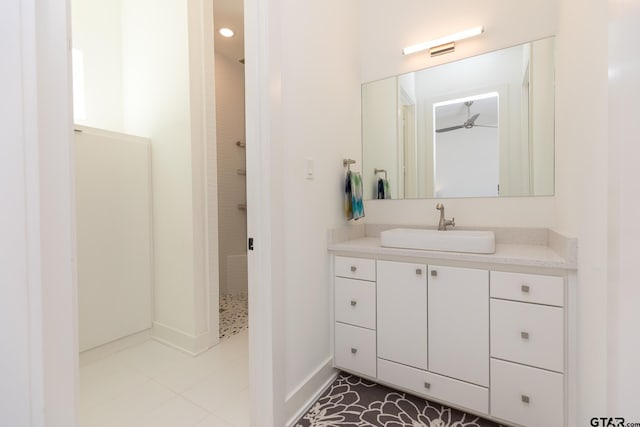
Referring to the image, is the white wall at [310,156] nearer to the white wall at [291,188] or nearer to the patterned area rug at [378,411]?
the white wall at [291,188]

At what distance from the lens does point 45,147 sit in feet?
2.09

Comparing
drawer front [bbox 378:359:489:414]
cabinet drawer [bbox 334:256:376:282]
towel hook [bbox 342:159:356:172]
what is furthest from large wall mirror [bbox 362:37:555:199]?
drawer front [bbox 378:359:489:414]

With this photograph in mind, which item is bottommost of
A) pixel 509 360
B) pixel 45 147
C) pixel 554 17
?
pixel 509 360

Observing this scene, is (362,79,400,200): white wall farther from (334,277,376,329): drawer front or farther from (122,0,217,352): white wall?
(122,0,217,352): white wall

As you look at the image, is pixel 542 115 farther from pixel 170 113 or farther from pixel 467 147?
pixel 170 113

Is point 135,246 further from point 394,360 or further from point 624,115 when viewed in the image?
point 624,115

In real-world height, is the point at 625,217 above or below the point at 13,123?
below

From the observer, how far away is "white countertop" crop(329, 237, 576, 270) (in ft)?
3.88

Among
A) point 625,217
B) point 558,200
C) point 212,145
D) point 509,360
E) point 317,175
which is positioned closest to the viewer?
point 625,217

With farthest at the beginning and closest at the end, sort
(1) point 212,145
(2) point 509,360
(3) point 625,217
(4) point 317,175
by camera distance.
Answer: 1. (1) point 212,145
2. (4) point 317,175
3. (2) point 509,360
4. (3) point 625,217

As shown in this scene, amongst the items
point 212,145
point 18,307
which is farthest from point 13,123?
point 212,145

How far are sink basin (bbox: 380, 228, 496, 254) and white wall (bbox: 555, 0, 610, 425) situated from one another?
0.33m

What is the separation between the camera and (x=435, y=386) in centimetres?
143

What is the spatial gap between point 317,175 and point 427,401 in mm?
1381
